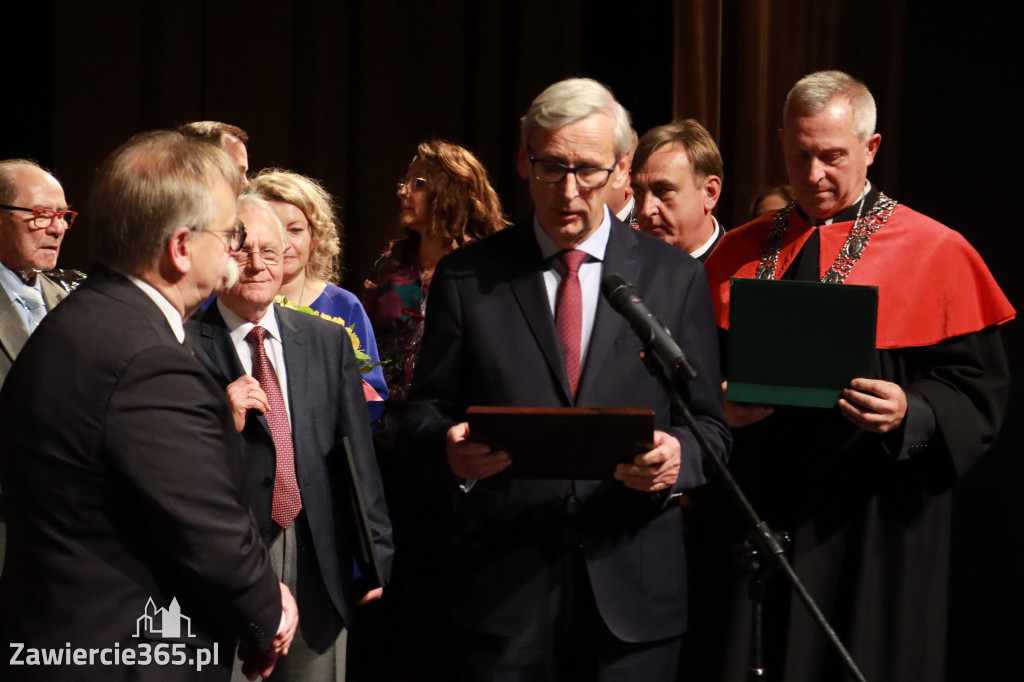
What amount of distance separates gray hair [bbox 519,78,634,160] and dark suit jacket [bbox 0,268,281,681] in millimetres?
988

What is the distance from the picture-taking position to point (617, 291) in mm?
2213

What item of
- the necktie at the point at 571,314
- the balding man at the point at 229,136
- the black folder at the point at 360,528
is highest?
the balding man at the point at 229,136

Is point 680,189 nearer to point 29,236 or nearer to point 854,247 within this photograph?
point 854,247

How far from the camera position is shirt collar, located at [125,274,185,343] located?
82.2 inches

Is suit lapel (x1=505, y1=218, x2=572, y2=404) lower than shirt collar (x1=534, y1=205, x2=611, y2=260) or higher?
lower

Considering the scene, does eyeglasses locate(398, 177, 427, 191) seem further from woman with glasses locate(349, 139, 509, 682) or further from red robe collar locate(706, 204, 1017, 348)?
red robe collar locate(706, 204, 1017, 348)

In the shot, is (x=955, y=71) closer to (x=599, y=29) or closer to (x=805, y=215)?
(x=805, y=215)

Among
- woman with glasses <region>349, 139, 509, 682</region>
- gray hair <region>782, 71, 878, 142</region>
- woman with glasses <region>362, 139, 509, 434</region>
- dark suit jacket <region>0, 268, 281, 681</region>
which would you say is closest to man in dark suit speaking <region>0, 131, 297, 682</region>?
dark suit jacket <region>0, 268, 281, 681</region>

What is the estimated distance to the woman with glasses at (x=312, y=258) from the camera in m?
4.01

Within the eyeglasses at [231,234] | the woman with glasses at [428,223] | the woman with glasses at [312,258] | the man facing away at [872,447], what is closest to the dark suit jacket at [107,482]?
the eyeglasses at [231,234]

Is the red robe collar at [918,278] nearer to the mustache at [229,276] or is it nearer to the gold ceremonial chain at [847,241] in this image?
the gold ceremonial chain at [847,241]

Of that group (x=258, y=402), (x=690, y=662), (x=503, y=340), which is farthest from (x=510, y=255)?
(x=690, y=662)

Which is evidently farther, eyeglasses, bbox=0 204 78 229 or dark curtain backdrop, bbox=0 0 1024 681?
dark curtain backdrop, bbox=0 0 1024 681

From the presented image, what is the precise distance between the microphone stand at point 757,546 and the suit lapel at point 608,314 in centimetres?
19
